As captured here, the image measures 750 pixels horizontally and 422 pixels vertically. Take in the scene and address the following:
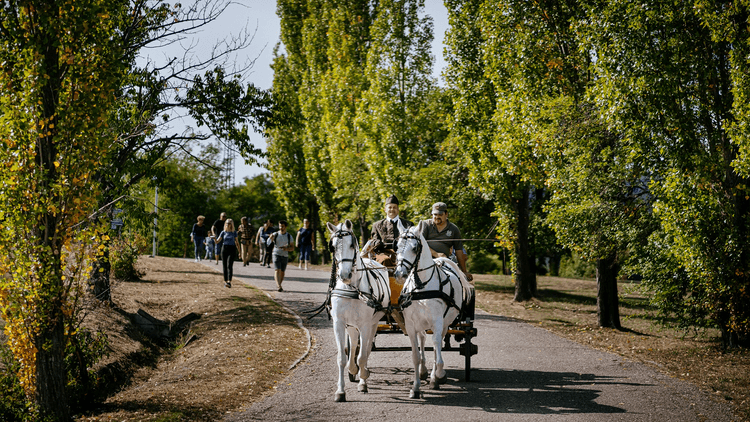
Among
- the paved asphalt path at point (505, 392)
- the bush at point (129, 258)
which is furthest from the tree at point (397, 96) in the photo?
the paved asphalt path at point (505, 392)

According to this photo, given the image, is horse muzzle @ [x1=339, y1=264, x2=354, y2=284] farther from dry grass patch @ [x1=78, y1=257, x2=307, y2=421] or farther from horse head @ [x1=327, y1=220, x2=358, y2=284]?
dry grass patch @ [x1=78, y1=257, x2=307, y2=421]

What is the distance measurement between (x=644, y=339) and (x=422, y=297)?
825 cm

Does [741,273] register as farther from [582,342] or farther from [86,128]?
[86,128]

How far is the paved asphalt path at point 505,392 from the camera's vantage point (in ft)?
22.6

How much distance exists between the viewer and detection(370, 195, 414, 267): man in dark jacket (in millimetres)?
8602

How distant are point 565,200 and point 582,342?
340cm

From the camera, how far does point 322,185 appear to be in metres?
33.3

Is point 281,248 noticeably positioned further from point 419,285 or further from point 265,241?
point 419,285

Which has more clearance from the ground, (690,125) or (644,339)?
(690,125)

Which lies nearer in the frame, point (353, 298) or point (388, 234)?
point (353, 298)

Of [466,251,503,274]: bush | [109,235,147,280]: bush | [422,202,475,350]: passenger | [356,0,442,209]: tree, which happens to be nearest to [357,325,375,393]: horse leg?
[422,202,475,350]: passenger

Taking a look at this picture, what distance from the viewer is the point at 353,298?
23.6 feet

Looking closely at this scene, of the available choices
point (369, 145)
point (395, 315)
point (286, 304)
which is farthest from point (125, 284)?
point (395, 315)

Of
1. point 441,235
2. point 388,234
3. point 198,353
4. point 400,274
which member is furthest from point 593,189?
point 198,353
